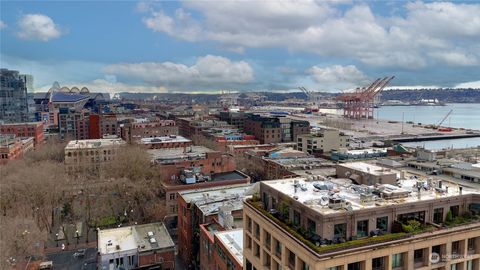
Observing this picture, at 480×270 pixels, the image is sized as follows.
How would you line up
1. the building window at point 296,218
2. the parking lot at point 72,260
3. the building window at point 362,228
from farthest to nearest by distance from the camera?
the parking lot at point 72,260 → the building window at point 296,218 → the building window at point 362,228

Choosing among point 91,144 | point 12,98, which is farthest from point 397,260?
point 12,98

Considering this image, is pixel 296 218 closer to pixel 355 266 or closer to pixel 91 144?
pixel 355 266

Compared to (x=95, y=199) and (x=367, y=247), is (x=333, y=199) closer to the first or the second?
(x=367, y=247)

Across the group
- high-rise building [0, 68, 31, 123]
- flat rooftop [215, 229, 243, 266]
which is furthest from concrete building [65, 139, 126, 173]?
high-rise building [0, 68, 31, 123]

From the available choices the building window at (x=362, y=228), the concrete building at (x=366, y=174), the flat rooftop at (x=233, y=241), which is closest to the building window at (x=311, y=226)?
the building window at (x=362, y=228)

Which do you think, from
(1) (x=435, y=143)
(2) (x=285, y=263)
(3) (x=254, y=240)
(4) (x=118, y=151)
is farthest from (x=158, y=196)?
(1) (x=435, y=143)

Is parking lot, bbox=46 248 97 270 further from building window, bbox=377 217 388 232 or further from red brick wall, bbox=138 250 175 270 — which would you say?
building window, bbox=377 217 388 232

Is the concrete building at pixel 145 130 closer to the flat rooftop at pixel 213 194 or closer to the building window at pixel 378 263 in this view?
the flat rooftop at pixel 213 194
